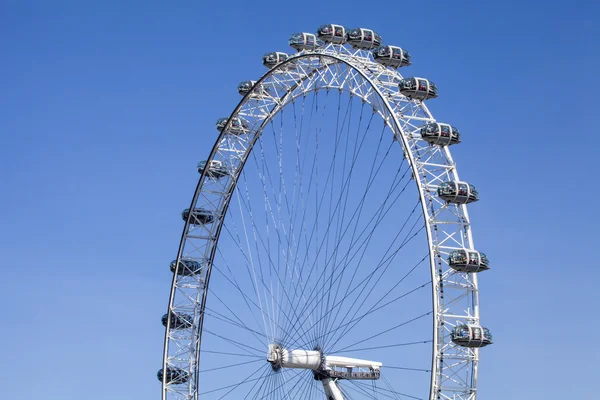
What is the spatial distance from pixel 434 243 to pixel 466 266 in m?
1.55

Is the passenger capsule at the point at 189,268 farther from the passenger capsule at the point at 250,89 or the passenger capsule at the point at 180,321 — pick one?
the passenger capsule at the point at 250,89

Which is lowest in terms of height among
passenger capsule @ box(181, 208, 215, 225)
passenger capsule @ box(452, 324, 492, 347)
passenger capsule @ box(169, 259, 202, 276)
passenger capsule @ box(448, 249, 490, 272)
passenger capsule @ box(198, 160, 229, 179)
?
passenger capsule @ box(452, 324, 492, 347)

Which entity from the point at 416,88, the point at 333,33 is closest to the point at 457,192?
the point at 416,88

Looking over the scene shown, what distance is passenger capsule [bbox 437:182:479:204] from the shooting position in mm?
50781

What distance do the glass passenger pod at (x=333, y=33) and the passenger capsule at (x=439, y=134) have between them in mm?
8995

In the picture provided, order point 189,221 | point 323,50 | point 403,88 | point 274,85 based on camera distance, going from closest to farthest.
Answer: point 403,88 < point 323,50 < point 274,85 < point 189,221

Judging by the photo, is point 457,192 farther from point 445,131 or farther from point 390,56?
point 390,56

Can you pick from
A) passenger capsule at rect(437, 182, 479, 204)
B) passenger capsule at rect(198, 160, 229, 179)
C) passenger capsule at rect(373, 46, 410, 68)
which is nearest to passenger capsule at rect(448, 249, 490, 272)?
passenger capsule at rect(437, 182, 479, 204)

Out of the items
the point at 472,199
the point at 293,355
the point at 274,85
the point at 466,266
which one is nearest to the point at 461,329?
the point at 466,266

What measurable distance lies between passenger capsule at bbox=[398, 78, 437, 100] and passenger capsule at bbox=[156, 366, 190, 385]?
920 inches

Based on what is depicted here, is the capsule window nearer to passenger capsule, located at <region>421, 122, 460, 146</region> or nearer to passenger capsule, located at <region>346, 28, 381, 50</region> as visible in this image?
passenger capsule, located at <region>421, 122, 460, 146</region>

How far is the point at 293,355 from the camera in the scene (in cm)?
5656

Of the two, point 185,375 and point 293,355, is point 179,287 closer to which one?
point 185,375

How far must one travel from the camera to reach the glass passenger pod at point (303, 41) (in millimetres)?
64188
